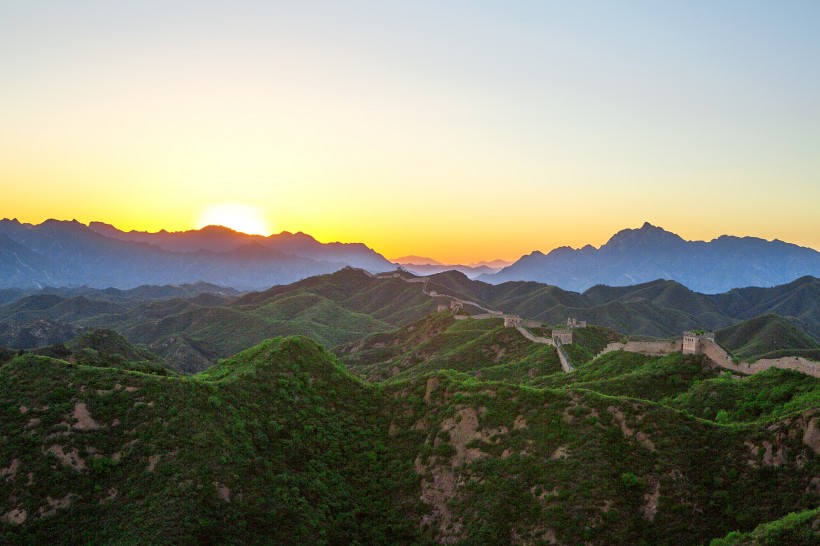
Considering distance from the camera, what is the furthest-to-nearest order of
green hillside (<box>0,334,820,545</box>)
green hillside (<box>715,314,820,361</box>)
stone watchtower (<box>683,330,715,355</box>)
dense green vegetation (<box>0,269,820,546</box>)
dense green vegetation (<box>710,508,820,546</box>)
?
green hillside (<box>715,314,820,361</box>) → stone watchtower (<box>683,330,715,355</box>) → green hillside (<box>0,334,820,545</box>) → dense green vegetation (<box>0,269,820,546</box>) → dense green vegetation (<box>710,508,820,546</box>)

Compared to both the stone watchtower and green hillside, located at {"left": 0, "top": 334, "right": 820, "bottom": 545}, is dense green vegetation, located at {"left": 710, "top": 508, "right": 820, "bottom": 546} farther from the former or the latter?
the stone watchtower

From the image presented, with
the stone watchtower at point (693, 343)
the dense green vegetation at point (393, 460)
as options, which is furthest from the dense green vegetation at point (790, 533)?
the stone watchtower at point (693, 343)

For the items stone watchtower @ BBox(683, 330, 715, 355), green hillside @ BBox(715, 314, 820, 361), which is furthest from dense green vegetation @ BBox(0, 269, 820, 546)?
green hillside @ BBox(715, 314, 820, 361)

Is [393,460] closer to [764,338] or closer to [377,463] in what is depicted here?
[377,463]

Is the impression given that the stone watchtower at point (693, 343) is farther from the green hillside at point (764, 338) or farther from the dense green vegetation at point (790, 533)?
the green hillside at point (764, 338)

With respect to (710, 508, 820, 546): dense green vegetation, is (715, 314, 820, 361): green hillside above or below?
below

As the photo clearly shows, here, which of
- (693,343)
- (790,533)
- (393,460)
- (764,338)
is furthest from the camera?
(764,338)

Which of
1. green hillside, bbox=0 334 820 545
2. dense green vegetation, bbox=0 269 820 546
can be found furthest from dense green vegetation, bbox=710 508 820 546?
green hillside, bbox=0 334 820 545

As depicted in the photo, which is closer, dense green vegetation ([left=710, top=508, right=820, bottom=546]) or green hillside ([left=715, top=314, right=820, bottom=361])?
dense green vegetation ([left=710, top=508, right=820, bottom=546])

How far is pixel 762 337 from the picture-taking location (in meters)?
177

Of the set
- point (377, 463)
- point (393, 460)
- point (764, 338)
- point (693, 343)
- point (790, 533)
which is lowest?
point (764, 338)

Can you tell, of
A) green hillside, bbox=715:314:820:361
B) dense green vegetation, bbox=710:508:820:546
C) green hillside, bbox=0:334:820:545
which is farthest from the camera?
green hillside, bbox=715:314:820:361

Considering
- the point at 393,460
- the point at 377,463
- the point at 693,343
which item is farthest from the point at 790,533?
the point at 693,343

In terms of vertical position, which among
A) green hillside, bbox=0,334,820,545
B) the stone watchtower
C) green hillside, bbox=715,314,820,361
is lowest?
green hillside, bbox=715,314,820,361
